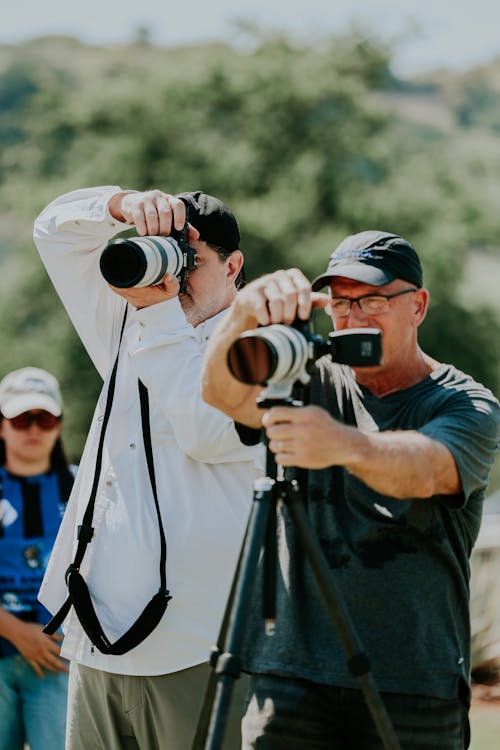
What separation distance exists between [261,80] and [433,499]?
76.5 feet

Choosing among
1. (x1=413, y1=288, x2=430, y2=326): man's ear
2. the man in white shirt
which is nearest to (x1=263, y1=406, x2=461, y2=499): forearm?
(x1=413, y1=288, x2=430, y2=326): man's ear

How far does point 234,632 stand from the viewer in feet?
6.86

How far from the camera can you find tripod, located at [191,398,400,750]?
2.09 metres

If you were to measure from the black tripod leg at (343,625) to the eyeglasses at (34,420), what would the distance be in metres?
2.40

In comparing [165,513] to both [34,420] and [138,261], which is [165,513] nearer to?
[138,261]

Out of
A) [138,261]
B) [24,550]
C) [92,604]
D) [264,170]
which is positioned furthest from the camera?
[264,170]

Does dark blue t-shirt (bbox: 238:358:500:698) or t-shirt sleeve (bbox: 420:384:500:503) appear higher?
t-shirt sleeve (bbox: 420:384:500:503)

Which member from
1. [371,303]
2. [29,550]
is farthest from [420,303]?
[29,550]

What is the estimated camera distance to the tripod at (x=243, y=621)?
6.86 feet

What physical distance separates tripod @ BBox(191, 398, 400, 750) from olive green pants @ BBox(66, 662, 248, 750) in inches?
26.7

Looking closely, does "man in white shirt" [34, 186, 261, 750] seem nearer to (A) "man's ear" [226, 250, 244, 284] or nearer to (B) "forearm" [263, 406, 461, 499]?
(A) "man's ear" [226, 250, 244, 284]

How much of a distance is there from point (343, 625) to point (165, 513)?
2.99 ft

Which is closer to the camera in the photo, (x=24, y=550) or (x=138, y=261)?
(x=138, y=261)

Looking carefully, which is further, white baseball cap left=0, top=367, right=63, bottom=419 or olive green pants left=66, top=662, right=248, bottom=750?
white baseball cap left=0, top=367, right=63, bottom=419
